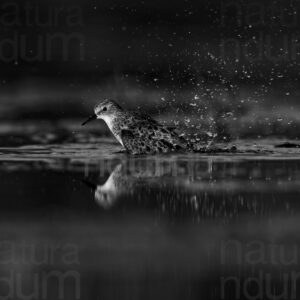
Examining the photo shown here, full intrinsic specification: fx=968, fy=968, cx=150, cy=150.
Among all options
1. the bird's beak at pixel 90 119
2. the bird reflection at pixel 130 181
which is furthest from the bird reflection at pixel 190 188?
the bird's beak at pixel 90 119

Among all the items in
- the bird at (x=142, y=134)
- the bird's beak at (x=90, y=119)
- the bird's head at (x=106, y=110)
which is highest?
the bird's head at (x=106, y=110)

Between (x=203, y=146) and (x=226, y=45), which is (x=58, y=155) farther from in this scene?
(x=226, y=45)

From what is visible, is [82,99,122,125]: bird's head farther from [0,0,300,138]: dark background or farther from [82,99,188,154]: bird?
[0,0,300,138]: dark background

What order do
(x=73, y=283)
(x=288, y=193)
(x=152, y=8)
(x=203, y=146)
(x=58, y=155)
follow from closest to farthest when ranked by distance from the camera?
(x=73, y=283) → (x=288, y=193) → (x=58, y=155) → (x=203, y=146) → (x=152, y=8)

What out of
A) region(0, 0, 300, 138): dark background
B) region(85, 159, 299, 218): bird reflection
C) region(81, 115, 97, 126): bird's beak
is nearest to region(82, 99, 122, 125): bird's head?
region(81, 115, 97, 126): bird's beak

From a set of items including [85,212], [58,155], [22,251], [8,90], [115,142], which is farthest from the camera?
[8,90]

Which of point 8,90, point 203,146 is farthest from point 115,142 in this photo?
point 8,90

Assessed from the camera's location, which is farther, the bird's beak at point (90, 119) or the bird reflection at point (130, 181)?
the bird's beak at point (90, 119)

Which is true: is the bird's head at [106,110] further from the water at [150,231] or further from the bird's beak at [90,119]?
the water at [150,231]
